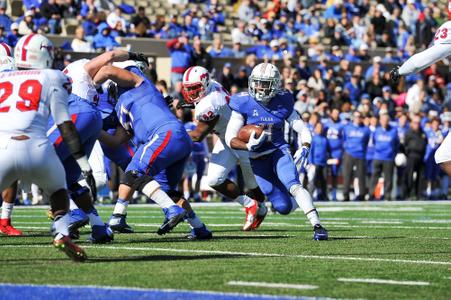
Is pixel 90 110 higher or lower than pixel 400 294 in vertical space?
higher

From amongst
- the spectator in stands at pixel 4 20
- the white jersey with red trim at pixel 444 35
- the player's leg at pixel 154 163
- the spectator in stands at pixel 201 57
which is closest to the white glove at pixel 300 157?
the player's leg at pixel 154 163

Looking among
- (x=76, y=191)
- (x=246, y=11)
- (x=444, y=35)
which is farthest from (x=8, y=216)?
(x=246, y=11)

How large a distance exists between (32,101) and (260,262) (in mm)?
1908

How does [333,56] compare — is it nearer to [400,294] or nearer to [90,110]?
[90,110]

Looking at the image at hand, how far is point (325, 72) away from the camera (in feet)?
75.8

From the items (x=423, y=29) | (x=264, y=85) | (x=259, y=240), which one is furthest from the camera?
(x=423, y=29)

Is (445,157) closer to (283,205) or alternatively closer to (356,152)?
(283,205)

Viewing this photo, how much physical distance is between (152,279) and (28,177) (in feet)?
3.40

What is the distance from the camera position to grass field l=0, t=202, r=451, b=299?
6344mm

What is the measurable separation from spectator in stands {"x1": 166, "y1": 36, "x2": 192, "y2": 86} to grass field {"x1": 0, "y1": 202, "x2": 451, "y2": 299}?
8.87 metres

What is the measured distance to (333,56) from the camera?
24.4 meters

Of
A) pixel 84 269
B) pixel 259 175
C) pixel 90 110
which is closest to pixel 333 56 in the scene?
pixel 259 175

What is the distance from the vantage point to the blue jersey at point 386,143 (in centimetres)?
2066

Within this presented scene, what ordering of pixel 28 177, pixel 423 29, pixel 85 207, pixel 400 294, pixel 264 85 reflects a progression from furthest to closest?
pixel 423 29
pixel 264 85
pixel 85 207
pixel 28 177
pixel 400 294
